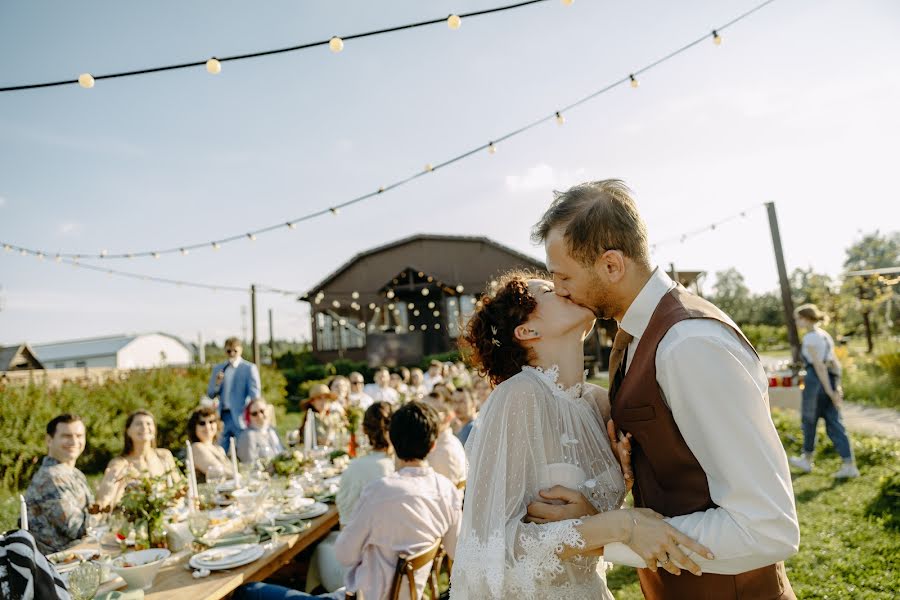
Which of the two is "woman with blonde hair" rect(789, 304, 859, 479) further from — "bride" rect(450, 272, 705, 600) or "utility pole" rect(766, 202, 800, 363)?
"bride" rect(450, 272, 705, 600)

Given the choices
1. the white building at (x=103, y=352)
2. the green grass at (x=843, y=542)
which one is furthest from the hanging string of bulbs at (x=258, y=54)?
the white building at (x=103, y=352)

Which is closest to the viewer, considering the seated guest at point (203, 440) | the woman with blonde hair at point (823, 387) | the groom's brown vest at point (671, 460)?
the groom's brown vest at point (671, 460)

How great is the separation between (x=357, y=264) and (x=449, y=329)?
21.4ft

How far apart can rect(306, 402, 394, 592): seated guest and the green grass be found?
83.3 inches

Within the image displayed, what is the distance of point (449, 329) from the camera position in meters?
24.2

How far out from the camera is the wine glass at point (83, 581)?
2188 millimetres

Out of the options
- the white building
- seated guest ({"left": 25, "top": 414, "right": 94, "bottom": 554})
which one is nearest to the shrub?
seated guest ({"left": 25, "top": 414, "right": 94, "bottom": 554})

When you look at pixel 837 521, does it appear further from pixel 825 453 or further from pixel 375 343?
pixel 375 343

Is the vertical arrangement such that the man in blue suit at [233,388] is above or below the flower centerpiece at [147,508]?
above

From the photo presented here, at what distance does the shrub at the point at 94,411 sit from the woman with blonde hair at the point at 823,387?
10.5 metres

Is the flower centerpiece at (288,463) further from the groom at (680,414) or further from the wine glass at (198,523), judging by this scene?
the groom at (680,414)

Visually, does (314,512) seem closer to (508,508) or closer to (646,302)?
(508,508)

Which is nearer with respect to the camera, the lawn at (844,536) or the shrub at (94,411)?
the lawn at (844,536)

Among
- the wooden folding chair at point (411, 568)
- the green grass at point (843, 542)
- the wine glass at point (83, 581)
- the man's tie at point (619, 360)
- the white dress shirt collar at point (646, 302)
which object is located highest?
the white dress shirt collar at point (646, 302)
